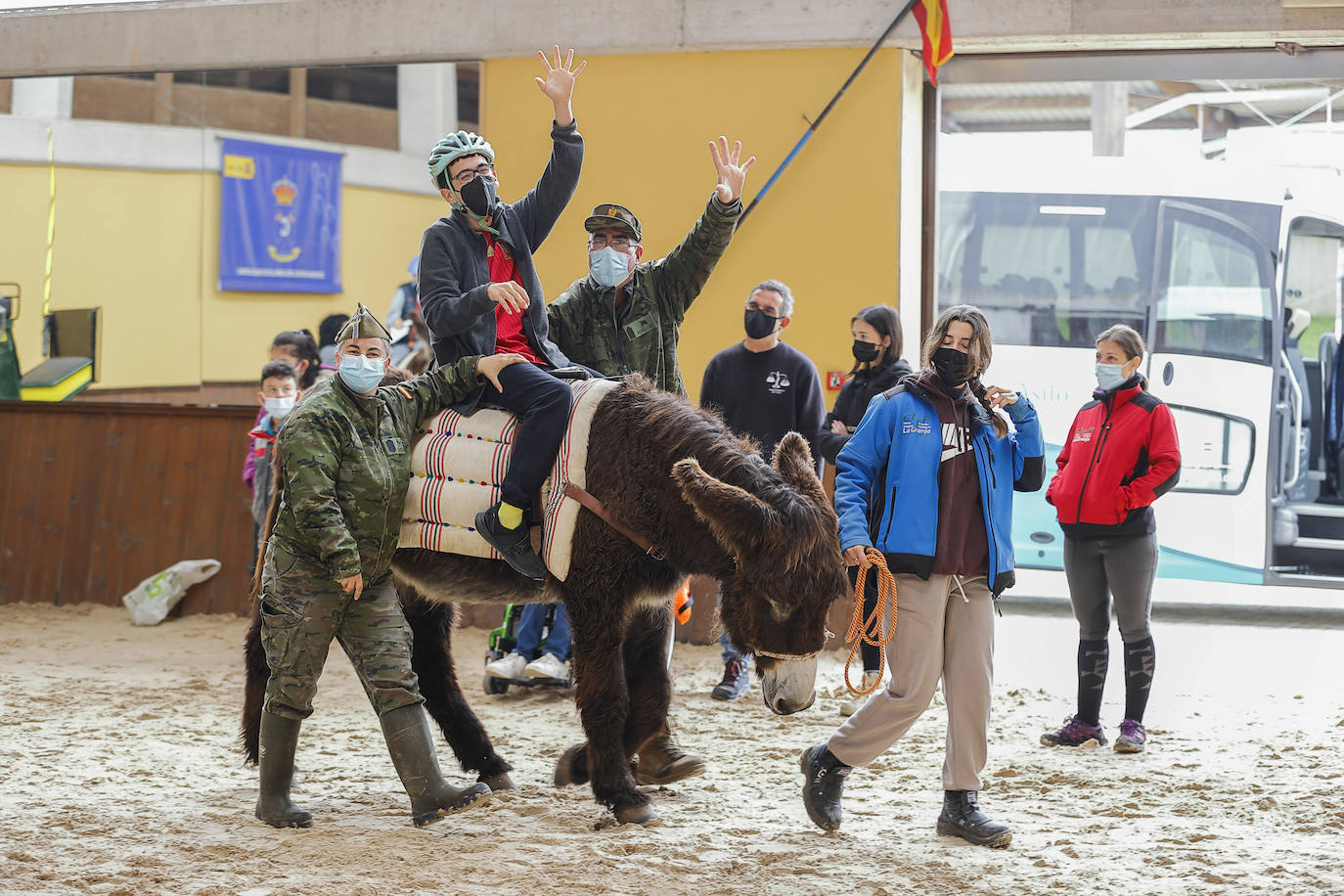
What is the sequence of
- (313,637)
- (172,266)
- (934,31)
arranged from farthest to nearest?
1. (172,266)
2. (934,31)
3. (313,637)

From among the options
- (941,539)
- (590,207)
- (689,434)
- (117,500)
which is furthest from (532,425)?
(117,500)

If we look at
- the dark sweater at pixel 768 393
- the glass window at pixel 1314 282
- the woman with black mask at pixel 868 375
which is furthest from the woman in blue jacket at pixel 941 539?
the glass window at pixel 1314 282

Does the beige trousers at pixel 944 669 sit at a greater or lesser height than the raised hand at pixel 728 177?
lesser

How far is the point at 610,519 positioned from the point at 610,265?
1074 mm

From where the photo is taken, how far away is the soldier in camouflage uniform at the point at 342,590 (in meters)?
4.10

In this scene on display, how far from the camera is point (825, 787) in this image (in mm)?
4172

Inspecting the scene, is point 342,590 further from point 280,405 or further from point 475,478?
point 280,405

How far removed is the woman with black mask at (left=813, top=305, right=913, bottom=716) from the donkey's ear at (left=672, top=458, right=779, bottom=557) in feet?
7.16

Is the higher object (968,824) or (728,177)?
(728,177)

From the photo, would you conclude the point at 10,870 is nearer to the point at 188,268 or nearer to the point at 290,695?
the point at 290,695

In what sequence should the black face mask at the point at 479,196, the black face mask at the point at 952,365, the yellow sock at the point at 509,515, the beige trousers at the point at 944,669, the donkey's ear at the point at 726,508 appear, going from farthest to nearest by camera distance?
the black face mask at the point at 479,196
the yellow sock at the point at 509,515
the black face mask at the point at 952,365
the beige trousers at the point at 944,669
the donkey's ear at the point at 726,508

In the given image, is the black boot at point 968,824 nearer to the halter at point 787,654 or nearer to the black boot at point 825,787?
the black boot at point 825,787

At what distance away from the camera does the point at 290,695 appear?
13.7 ft

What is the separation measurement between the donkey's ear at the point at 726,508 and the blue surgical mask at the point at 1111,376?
2.13 meters
